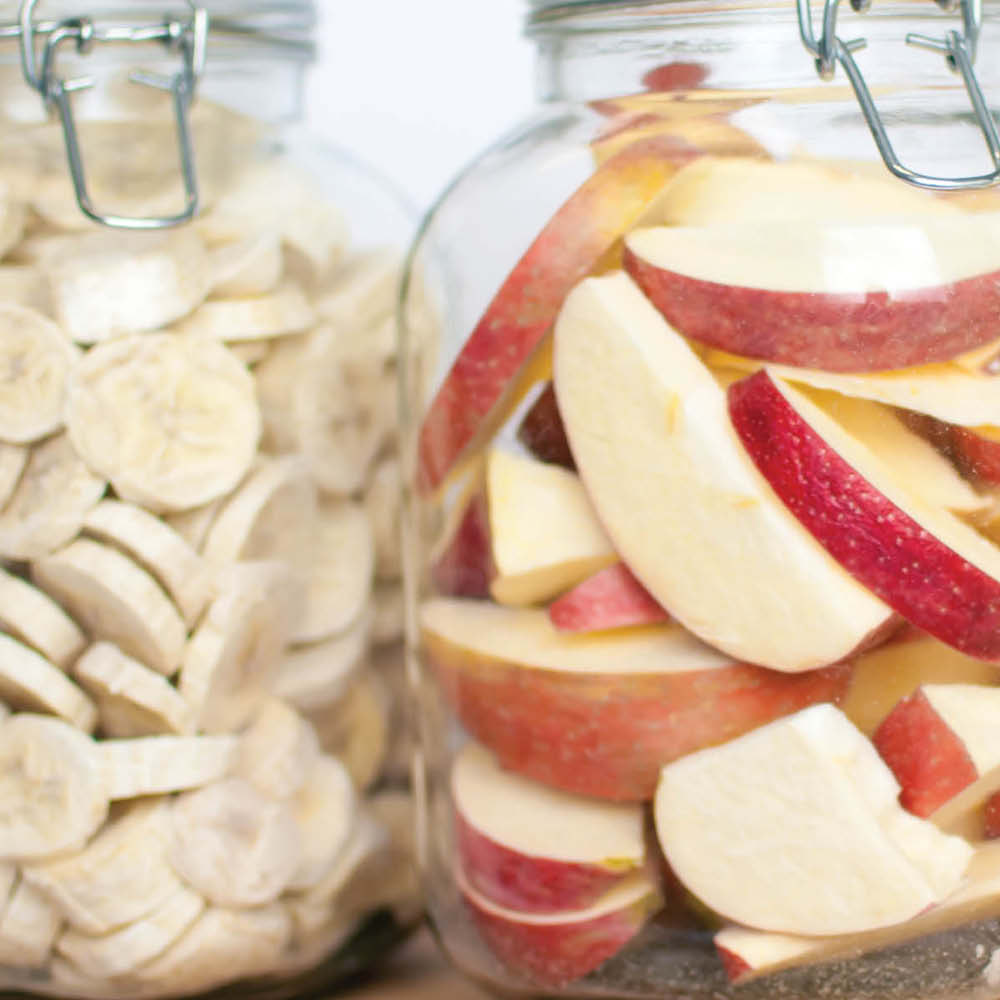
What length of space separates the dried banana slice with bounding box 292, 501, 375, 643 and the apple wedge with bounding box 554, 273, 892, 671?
20 centimetres

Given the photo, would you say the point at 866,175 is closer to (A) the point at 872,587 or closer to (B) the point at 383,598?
(A) the point at 872,587

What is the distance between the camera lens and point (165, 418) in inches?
24.2

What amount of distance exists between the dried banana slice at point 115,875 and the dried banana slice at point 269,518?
0.37ft

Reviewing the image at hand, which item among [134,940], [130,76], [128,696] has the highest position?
[130,76]

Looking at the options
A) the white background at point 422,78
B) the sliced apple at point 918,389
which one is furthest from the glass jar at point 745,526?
the white background at point 422,78

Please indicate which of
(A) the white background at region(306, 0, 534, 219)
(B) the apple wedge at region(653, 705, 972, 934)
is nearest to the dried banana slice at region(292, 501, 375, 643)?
(B) the apple wedge at region(653, 705, 972, 934)

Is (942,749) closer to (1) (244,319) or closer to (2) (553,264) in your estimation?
(2) (553,264)

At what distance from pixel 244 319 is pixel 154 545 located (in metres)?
0.11

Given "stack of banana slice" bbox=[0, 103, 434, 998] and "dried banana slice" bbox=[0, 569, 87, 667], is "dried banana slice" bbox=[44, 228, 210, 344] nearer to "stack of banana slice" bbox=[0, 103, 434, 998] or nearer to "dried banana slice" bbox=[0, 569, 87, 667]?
"stack of banana slice" bbox=[0, 103, 434, 998]

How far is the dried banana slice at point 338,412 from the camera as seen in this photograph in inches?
26.4

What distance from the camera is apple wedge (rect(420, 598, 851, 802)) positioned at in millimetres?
509

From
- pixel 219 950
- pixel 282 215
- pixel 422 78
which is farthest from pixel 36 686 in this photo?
pixel 422 78

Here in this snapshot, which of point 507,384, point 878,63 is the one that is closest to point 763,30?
point 878,63

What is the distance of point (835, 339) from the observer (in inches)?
19.6
